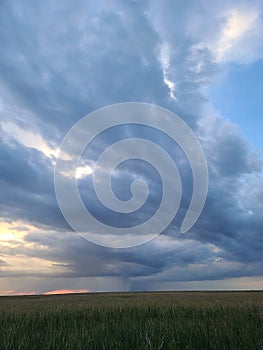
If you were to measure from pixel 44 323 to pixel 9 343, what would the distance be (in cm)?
312

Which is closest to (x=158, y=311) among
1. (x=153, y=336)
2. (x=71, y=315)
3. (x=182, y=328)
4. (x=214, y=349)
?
(x=71, y=315)

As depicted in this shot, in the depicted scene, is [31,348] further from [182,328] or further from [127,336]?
[182,328]

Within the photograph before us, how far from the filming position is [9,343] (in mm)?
4906

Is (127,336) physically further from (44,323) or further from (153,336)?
(44,323)

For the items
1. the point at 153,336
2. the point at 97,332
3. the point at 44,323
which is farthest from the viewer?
the point at 44,323

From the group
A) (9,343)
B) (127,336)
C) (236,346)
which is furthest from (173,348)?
(9,343)

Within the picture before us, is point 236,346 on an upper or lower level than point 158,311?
lower

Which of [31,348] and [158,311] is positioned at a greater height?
[158,311]

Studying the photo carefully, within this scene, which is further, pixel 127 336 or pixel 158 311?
pixel 158 311

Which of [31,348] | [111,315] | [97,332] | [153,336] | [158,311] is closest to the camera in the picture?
[31,348]

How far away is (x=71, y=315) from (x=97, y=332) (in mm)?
4303

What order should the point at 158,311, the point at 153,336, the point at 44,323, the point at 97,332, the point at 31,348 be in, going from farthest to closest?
the point at 158,311
the point at 44,323
the point at 97,332
the point at 153,336
the point at 31,348

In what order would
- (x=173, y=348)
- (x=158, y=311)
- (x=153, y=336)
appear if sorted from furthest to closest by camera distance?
1. (x=158, y=311)
2. (x=153, y=336)
3. (x=173, y=348)

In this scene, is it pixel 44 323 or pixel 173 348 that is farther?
pixel 44 323
